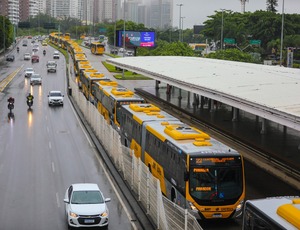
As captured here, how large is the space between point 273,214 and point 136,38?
88249mm

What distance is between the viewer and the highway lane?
19.4m

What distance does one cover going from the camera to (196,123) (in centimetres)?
3772

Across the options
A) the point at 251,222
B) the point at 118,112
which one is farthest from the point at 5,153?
the point at 251,222

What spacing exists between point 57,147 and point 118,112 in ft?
13.7

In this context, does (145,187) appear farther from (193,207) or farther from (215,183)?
(215,183)

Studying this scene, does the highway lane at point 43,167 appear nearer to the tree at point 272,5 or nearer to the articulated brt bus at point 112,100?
the articulated brt bus at point 112,100

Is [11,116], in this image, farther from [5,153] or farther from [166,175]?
[166,175]

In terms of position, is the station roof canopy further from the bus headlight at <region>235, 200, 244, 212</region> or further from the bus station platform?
the bus headlight at <region>235, 200, 244, 212</region>

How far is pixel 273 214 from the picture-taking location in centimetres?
1188

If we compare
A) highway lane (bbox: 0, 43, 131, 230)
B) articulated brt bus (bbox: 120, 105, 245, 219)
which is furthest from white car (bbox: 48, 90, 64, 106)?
articulated brt bus (bbox: 120, 105, 245, 219)

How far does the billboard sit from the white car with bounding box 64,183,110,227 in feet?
261

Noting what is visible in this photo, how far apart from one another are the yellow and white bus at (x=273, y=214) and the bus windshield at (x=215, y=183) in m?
4.24

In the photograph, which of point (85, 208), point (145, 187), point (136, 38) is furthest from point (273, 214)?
point (136, 38)

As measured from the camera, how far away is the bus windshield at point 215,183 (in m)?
17.5
